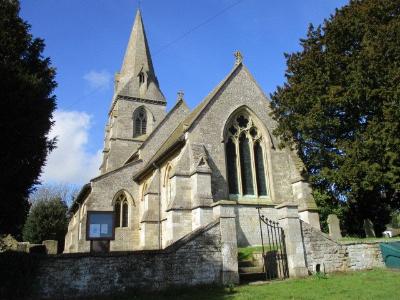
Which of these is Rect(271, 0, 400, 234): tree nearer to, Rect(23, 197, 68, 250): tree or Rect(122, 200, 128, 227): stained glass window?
Rect(122, 200, 128, 227): stained glass window

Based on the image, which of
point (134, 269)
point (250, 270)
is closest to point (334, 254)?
point (250, 270)

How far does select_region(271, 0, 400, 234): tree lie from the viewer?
48.8 ft

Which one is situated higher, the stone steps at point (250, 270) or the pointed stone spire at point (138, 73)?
the pointed stone spire at point (138, 73)

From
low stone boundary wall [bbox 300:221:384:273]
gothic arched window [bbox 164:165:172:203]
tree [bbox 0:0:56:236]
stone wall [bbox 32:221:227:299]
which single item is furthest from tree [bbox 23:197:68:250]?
low stone boundary wall [bbox 300:221:384:273]

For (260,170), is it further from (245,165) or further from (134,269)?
(134,269)

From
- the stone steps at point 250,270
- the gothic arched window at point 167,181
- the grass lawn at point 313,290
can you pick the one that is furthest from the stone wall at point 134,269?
the gothic arched window at point 167,181

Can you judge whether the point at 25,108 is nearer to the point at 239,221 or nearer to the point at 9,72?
the point at 9,72

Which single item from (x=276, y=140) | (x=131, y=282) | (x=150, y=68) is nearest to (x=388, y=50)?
(x=276, y=140)

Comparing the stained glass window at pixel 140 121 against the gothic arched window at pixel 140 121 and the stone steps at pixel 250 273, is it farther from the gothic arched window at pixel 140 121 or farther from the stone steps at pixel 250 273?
the stone steps at pixel 250 273

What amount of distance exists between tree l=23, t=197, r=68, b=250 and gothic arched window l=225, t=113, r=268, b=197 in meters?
22.2

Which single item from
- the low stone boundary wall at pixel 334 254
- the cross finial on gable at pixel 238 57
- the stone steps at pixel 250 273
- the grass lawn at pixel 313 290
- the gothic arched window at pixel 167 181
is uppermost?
the cross finial on gable at pixel 238 57

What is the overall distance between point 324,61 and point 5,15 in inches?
534

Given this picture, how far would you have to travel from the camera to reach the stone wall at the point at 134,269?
30.5 ft

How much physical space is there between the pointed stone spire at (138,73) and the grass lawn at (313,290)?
89.6 ft
